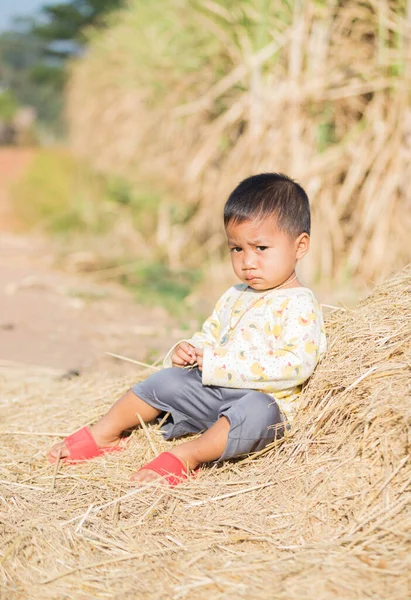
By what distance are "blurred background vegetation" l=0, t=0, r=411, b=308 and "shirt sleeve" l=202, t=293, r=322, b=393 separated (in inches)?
80.7

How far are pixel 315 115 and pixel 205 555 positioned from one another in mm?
4419

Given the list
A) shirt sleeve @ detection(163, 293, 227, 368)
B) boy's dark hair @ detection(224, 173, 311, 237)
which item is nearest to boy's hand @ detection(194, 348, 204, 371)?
shirt sleeve @ detection(163, 293, 227, 368)

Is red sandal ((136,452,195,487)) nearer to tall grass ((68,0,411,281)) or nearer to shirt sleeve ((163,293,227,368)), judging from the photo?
shirt sleeve ((163,293,227,368))

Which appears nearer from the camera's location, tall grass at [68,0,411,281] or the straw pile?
the straw pile

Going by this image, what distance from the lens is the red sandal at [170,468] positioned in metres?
2.26

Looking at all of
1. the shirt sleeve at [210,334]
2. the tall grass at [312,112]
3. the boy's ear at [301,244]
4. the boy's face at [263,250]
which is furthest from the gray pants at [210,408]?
the tall grass at [312,112]

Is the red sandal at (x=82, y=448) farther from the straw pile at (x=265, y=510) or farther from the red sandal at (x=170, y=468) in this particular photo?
the red sandal at (x=170, y=468)

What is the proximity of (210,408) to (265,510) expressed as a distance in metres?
0.50

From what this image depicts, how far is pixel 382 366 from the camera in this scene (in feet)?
6.96

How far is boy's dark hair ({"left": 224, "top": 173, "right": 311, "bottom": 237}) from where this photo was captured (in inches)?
94.4

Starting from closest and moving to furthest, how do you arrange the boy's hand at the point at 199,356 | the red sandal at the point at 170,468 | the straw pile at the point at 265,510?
the straw pile at the point at 265,510 → the red sandal at the point at 170,468 → the boy's hand at the point at 199,356

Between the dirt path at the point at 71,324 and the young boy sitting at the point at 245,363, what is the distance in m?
1.01

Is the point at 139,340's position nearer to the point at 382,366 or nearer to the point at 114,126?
the point at 382,366

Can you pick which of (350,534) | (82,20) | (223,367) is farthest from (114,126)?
(82,20)
